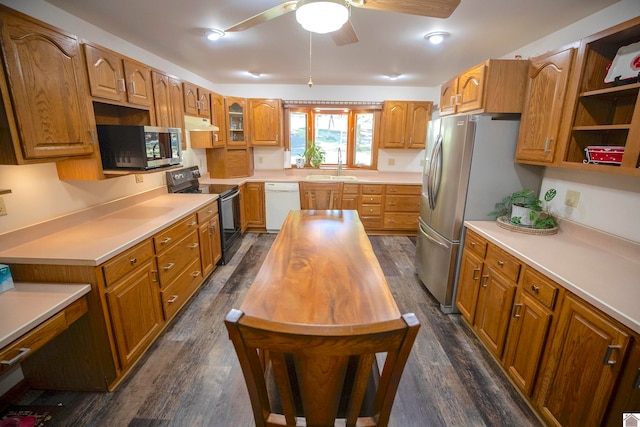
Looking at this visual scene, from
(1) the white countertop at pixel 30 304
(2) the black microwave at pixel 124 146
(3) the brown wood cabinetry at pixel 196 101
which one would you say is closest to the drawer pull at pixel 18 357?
(1) the white countertop at pixel 30 304

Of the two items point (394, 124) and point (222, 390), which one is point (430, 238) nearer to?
point (222, 390)

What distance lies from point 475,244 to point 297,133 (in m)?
3.51

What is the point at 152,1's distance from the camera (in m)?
1.80

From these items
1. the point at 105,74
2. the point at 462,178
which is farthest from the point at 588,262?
the point at 105,74

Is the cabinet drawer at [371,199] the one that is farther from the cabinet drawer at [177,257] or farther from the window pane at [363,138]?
the cabinet drawer at [177,257]

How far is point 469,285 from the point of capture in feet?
7.29

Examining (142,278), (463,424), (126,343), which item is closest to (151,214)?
(142,278)

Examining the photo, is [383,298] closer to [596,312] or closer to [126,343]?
[596,312]

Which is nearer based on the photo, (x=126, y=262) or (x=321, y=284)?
(x=321, y=284)

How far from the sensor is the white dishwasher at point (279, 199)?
14.1ft

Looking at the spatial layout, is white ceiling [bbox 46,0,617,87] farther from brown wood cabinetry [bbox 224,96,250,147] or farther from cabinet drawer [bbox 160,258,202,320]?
cabinet drawer [bbox 160,258,202,320]

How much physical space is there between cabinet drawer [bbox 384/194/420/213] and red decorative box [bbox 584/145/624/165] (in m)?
2.62

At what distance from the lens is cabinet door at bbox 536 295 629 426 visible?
1124 millimetres

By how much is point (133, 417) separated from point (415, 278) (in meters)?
2.65
